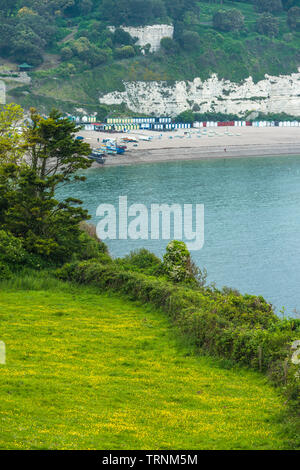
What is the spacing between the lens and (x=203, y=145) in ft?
348

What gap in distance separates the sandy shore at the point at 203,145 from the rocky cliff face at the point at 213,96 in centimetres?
1754

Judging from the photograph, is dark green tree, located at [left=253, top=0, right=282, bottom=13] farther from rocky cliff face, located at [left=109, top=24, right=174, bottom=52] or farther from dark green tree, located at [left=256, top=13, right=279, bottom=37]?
rocky cliff face, located at [left=109, top=24, right=174, bottom=52]

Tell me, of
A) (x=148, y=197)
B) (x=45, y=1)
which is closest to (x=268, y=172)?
(x=148, y=197)

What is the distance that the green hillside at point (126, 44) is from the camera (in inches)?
5032

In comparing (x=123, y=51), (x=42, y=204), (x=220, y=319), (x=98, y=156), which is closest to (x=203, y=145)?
(x=98, y=156)

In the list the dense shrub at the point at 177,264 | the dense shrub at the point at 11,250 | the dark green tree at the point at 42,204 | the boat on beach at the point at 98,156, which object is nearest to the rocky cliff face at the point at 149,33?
the boat on beach at the point at 98,156

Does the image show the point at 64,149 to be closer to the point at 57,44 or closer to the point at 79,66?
the point at 79,66

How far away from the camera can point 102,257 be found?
3162 centimetres

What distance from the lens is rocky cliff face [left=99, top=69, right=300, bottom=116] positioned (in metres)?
134

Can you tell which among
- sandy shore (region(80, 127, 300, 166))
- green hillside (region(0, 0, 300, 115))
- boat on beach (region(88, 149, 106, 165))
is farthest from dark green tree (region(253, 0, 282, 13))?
boat on beach (region(88, 149, 106, 165))

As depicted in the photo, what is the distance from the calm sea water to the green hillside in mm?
42265

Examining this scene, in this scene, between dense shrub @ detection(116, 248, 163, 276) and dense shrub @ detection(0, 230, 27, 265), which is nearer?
dense shrub @ detection(0, 230, 27, 265)

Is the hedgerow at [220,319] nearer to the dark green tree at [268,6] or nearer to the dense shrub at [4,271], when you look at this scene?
the dense shrub at [4,271]

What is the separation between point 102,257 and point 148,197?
1509 inches
